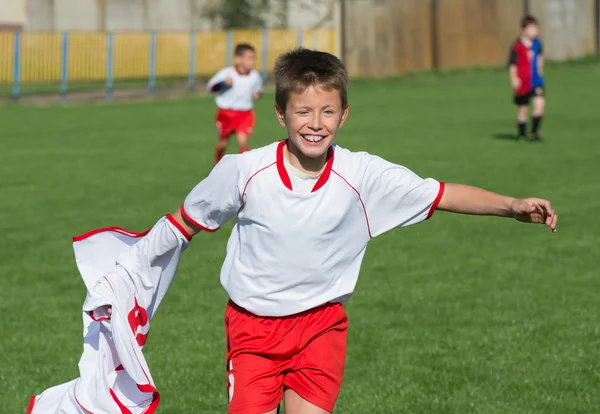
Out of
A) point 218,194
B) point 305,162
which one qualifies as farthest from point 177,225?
point 305,162

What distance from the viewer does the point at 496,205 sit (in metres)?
4.95

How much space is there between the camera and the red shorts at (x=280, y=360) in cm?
503

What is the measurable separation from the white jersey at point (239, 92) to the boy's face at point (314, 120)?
1461 centimetres

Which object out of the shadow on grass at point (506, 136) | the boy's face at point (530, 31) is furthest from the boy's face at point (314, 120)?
the boy's face at point (530, 31)

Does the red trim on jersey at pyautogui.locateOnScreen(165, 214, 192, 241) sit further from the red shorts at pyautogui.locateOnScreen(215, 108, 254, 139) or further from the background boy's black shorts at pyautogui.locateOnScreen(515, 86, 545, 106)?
the background boy's black shorts at pyautogui.locateOnScreen(515, 86, 545, 106)

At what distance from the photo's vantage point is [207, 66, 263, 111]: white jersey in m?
19.5

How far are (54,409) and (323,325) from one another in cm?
134

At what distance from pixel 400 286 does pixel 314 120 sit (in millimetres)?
5180

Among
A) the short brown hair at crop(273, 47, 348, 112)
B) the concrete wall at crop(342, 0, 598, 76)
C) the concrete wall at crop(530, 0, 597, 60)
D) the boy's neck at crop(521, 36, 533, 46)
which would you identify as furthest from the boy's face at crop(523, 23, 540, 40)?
the concrete wall at crop(530, 0, 597, 60)

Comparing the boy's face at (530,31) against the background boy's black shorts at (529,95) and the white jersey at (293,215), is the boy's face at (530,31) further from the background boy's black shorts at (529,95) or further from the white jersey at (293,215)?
the white jersey at (293,215)

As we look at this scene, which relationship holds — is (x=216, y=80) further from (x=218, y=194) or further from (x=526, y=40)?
(x=218, y=194)

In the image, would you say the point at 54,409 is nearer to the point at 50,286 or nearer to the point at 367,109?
the point at 50,286

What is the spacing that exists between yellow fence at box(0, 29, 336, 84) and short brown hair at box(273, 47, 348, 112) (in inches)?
1208

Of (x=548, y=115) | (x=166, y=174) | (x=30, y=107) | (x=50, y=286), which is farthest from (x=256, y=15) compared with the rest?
Answer: (x=50, y=286)
